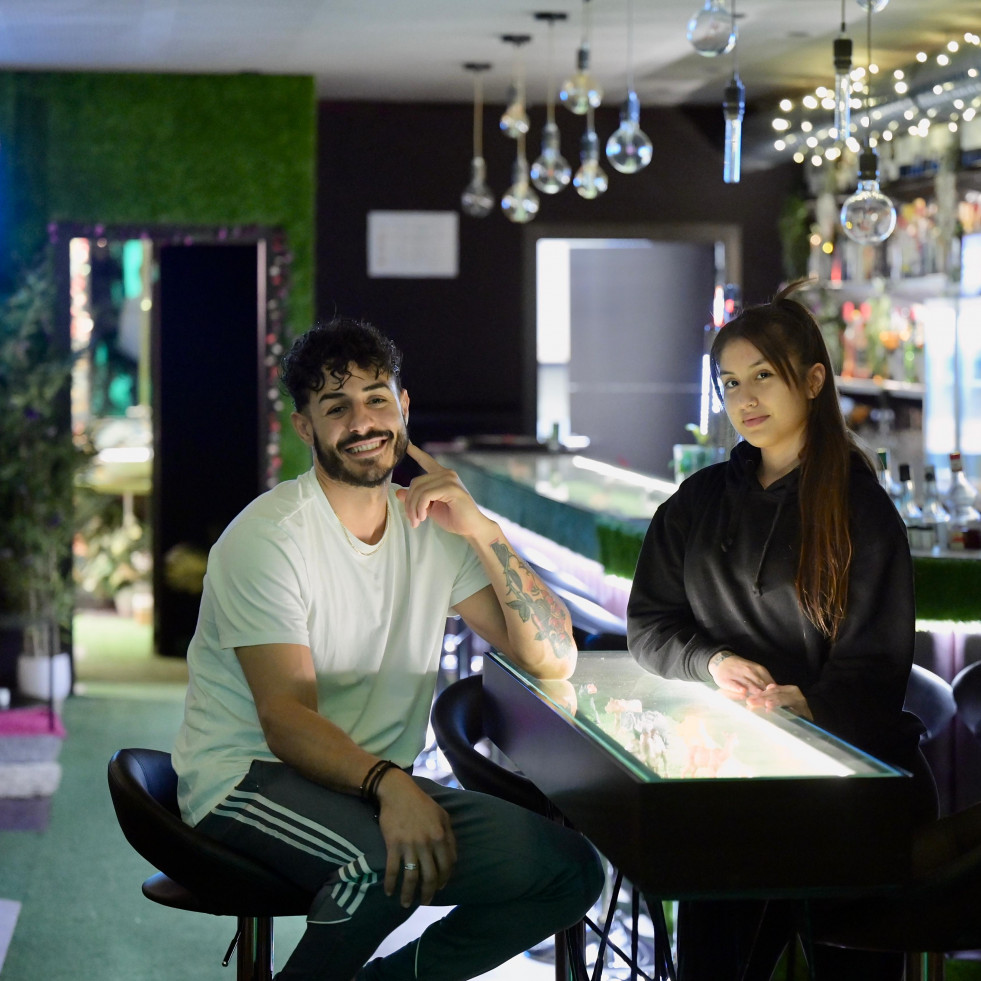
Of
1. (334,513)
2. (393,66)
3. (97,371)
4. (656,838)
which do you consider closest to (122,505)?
(97,371)

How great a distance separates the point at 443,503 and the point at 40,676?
4810 mm

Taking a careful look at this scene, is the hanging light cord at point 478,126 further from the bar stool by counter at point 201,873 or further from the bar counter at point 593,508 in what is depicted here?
the bar stool by counter at point 201,873

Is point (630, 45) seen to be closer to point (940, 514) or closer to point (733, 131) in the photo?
point (733, 131)

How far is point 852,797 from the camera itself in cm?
159

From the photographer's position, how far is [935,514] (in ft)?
12.3

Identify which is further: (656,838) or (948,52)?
(948,52)

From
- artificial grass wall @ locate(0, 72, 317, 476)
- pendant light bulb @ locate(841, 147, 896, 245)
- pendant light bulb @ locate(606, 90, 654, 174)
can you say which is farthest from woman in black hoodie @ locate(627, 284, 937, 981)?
artificial grass wall @ locate(0, 72, 317, 476)

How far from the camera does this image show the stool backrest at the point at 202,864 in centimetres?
196

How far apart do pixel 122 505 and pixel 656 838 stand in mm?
7037

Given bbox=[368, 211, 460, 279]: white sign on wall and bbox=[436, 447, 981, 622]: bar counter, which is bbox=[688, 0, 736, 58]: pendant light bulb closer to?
bbox=[436, 447, 981, 622]: bar counter

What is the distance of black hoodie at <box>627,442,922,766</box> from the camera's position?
7.00 ft

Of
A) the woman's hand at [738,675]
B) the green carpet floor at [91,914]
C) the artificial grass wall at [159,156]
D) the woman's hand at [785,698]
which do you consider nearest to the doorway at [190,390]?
the artificial grass wall at [159,156]

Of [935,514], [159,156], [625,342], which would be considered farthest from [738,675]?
[625,342]

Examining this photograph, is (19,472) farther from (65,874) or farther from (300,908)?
(300,908)
